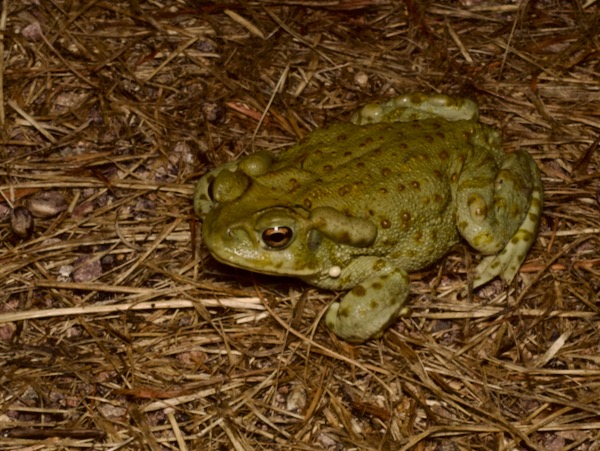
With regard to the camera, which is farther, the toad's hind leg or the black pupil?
the toad's hind leg

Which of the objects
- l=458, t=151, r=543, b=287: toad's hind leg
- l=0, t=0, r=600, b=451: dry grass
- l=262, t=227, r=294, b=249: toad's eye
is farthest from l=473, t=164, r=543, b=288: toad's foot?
Answer: l=262, t=227, r=294, b=249: toad's eye

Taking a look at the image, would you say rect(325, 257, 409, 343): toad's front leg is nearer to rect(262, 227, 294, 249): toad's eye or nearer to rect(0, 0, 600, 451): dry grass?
rect(0, 0, 600, 451): dry grass

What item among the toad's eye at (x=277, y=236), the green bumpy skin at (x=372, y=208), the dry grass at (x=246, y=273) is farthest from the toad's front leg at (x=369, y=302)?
the toad's eye at (x=277, y=236)

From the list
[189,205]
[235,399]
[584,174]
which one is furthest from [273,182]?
[584,174]

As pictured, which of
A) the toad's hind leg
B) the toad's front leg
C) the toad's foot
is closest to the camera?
the toad's front leg

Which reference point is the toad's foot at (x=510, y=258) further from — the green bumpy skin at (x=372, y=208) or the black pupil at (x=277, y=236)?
the black pupil at (x=277, y=236)

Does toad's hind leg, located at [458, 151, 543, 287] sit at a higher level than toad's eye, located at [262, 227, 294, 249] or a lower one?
lower
